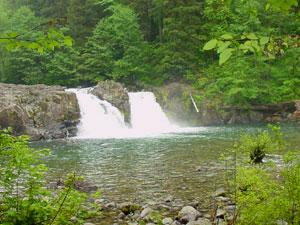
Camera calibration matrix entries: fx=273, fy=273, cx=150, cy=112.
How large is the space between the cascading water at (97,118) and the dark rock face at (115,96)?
0.50 m

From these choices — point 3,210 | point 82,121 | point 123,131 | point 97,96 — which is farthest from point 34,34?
point 3,210

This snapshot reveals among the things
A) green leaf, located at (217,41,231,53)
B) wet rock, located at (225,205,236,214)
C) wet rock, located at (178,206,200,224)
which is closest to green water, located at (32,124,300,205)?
wet rock, located at (225,205,236,214)

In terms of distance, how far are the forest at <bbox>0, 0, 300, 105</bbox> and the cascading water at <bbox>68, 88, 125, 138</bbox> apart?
26.7 feet

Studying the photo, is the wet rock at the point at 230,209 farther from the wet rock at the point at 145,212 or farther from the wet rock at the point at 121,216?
the wet rock at the point at 121,216

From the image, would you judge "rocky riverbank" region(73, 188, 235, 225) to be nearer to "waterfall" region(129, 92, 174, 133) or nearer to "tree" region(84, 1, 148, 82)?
"waterfall" region(129, 92, 174, 133)

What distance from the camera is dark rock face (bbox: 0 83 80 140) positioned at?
1792 centimetres

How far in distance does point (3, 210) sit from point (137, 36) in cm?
3199

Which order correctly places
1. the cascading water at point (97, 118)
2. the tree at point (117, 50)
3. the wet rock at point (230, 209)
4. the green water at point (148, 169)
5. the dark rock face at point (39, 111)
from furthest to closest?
1. the tree at point (117, 50)
2. the cascading water at point (97, 118)
3. the dark rock face at point (39, 111)
4. the green water at point (148, 169)
5. the wet rock at point (230, 209)

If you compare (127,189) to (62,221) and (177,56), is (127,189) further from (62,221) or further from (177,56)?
(177,56)

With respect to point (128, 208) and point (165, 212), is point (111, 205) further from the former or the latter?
point (165, 212)

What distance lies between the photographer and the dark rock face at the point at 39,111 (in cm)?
1792

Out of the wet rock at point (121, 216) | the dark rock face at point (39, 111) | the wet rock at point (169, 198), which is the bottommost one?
the wet rock at point (121, 216)

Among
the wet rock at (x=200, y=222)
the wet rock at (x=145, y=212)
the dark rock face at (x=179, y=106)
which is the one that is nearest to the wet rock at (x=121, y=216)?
the wet rock at (x=145, y=212)

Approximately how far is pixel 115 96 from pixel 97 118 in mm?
3025
